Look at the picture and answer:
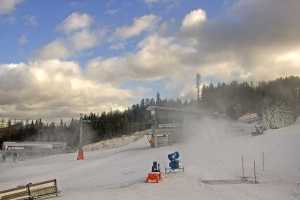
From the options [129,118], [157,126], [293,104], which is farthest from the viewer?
[129,118]

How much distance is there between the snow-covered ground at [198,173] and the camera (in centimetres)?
2008

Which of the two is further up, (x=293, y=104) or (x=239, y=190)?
(x=293, y=104)

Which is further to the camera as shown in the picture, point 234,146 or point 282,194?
point 234,146

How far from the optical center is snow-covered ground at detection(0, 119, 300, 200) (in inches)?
790

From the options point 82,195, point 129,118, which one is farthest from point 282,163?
point 129,118

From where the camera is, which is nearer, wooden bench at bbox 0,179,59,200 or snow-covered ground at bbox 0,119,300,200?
wooden bench at bbox 0,179,59,200

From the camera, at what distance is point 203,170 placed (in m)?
26.8

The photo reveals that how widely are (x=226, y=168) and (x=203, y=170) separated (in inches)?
79.6

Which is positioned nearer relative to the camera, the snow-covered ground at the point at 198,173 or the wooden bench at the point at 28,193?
the wooden bench at the point at 28,193

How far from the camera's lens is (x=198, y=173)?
84.2ft

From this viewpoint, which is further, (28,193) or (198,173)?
(198,173)

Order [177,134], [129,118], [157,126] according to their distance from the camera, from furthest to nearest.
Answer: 1. [129,118]
2. [177,134]
3. [157,126]

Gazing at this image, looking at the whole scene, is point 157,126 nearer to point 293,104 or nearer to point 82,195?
point 82,195

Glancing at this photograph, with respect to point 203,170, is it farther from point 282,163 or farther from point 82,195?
point 82,195
